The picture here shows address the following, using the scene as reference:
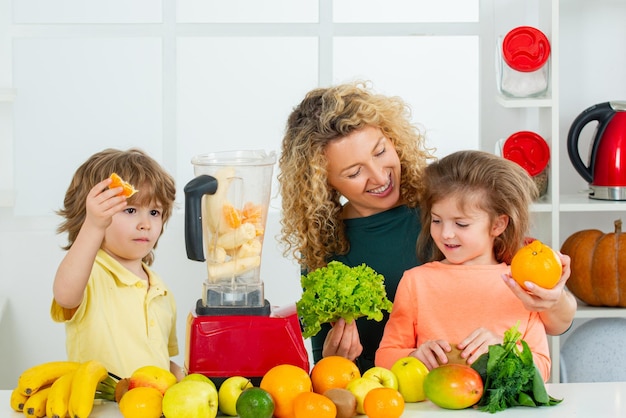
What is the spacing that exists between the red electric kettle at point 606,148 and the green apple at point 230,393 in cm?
199

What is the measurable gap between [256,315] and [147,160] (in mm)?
682

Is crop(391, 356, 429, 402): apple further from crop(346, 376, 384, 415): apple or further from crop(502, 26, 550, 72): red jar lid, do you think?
crop(502, 26, 550, 72): red jar lid

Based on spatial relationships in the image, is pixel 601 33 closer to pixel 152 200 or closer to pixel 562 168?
pixel 562 168

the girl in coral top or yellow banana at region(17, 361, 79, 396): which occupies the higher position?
the girl in coral top

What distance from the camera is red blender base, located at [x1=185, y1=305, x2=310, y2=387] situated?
1511 mm

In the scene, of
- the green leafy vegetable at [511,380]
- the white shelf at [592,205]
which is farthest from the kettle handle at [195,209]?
the white shelf at [592,205]

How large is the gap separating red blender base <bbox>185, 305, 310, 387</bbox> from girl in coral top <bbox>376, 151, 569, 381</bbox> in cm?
35

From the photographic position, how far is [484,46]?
3.40 m

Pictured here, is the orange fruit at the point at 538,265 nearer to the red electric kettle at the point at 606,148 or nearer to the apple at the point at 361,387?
the apple at the point at 361,387

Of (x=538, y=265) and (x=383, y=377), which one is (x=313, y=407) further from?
(x=538, y=265)

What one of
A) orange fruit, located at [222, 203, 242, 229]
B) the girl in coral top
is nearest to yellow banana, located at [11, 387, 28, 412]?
orange fruit, located at [222, 203, 242, 229]

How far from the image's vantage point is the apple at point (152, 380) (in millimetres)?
1411

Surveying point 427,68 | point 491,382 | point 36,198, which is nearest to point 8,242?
point 36,198

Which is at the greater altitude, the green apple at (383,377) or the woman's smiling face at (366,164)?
the woman's smiling face at (366,164)
